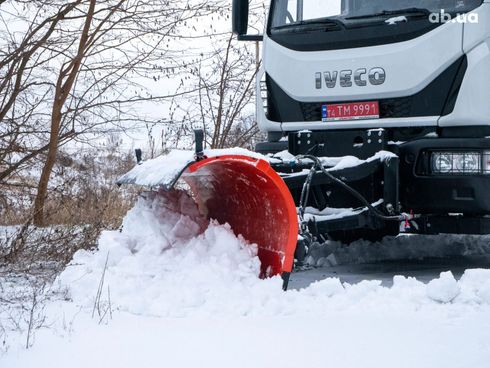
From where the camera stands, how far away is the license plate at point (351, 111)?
20.6 feet

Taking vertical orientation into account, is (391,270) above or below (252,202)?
below

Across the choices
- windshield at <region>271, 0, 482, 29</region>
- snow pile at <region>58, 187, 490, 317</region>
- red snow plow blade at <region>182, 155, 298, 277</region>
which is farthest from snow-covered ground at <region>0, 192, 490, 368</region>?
windshield at <region>271, 0, 482, 29</region>

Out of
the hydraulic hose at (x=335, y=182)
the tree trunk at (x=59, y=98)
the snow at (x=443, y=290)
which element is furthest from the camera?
the tree trunk at (x=59, y=98)

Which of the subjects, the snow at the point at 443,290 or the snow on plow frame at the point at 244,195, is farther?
the snow on plow frame at the point at 244,195

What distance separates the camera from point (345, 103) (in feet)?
21.0

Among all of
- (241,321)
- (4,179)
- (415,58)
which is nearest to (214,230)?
(241,321)

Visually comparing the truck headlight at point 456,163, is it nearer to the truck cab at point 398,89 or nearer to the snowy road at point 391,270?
the truck cab at point 398,89

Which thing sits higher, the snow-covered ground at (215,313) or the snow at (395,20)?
the snow at (395,20)

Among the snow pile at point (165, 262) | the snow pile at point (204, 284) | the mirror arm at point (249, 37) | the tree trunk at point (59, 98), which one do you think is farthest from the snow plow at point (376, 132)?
the tree trunk at point (59, 98)

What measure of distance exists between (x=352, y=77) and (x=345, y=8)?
596mm

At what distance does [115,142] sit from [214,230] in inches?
191

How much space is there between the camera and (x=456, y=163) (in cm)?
592

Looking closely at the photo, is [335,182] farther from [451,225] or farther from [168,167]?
[168,167]

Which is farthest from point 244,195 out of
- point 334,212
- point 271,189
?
point 334,212
